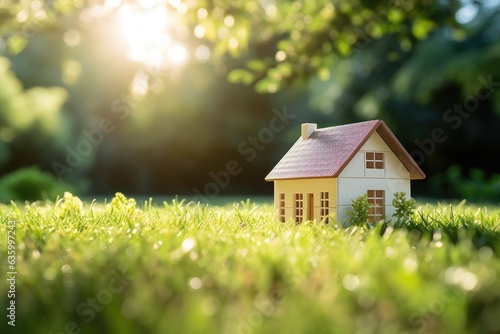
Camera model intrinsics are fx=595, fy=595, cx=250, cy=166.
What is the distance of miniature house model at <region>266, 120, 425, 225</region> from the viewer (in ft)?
17.4

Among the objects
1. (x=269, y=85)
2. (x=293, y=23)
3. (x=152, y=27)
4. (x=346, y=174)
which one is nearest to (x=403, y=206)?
(x=346, y=174)

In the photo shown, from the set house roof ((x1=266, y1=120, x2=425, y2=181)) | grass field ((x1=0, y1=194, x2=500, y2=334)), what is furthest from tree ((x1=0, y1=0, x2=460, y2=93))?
grass field ((x1=0, y1=194, x2=500, y2=334))

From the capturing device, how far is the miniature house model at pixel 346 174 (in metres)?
5.31

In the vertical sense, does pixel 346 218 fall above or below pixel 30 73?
below

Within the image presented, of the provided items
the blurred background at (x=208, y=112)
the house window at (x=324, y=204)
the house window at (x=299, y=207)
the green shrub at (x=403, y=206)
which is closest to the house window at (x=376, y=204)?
the green shrub at (x=403, y=206)

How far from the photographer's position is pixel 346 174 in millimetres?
5332

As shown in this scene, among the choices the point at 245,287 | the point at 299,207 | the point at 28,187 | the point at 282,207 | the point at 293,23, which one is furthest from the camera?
the point at 28,187

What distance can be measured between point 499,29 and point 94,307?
20793mm

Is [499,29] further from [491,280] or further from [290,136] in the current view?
[491,280]

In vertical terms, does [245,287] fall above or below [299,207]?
below

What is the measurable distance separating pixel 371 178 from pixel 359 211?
0.40 meters

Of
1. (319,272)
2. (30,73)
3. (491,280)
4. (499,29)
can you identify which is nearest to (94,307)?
(319,272)

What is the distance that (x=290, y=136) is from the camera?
20250 mm

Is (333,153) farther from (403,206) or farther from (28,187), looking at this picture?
(28,187)
